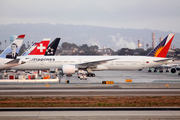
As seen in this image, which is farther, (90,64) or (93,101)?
(90,64)

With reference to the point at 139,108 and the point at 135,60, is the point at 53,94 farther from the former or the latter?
the point at 135,60

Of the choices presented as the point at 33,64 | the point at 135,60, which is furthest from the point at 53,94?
the point at 135,60

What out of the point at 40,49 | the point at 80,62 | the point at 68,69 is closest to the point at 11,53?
the point at 68,69

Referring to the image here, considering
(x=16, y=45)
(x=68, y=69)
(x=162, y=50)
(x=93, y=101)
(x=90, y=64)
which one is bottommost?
(x=93, y=101)

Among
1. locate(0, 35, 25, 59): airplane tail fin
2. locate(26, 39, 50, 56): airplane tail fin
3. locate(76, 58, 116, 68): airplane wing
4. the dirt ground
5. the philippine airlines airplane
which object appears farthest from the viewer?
locate(26, 39, 50, 56): airplane tail fin

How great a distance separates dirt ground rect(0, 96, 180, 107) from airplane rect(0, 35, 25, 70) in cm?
1434

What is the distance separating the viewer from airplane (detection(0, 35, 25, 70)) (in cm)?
3512

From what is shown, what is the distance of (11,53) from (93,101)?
20.2 metres

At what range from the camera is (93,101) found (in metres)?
21.2

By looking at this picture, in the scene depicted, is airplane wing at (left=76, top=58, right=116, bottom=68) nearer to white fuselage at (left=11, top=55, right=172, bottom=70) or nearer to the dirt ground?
white fuselage at (left=11, top=55, right=172, bottom=70)

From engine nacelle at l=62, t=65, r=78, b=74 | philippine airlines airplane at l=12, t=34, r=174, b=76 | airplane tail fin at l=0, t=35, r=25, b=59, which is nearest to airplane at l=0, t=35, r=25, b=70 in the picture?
airplane tail fin at l=0, t=35, r=25, b=59

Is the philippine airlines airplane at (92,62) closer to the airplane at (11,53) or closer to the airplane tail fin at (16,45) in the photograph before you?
the airplane at (11,53)

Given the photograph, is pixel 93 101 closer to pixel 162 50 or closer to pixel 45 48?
pixel 162 50

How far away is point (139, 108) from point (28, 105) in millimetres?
9192
